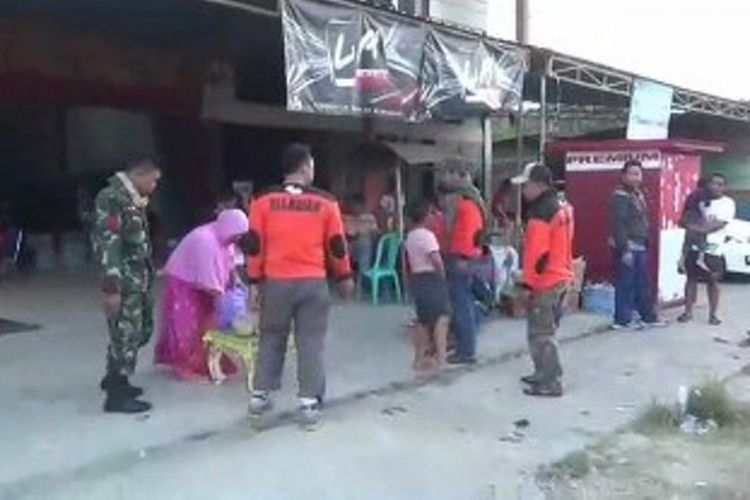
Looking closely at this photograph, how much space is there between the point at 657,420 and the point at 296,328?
8.78ft

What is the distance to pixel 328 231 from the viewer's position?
716 centimetres

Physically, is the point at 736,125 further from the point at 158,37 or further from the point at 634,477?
the point at 634,477

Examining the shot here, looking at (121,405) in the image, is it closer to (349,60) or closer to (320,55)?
(320,55)

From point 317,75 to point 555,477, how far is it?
4.52 meters

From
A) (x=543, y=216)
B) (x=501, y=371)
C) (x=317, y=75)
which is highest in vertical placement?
(x=317, y=75)

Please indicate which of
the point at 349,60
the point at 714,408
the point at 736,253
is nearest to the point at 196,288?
the point at 349,60

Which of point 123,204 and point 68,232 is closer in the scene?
point 123,204

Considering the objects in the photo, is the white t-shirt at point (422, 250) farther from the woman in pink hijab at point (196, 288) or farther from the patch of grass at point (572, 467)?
the patch of grass at point (572, 467)

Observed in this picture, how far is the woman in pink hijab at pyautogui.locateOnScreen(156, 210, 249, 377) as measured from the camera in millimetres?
8328

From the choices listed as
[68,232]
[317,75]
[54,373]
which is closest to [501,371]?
[317,75]

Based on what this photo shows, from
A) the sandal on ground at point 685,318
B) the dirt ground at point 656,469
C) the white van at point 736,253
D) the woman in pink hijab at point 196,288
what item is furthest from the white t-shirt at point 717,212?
the woman in pink hijab at point 196,288

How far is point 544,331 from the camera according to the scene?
863 centimetres

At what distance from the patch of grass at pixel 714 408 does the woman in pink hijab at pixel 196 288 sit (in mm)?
3472

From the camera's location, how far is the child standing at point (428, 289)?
912cm
